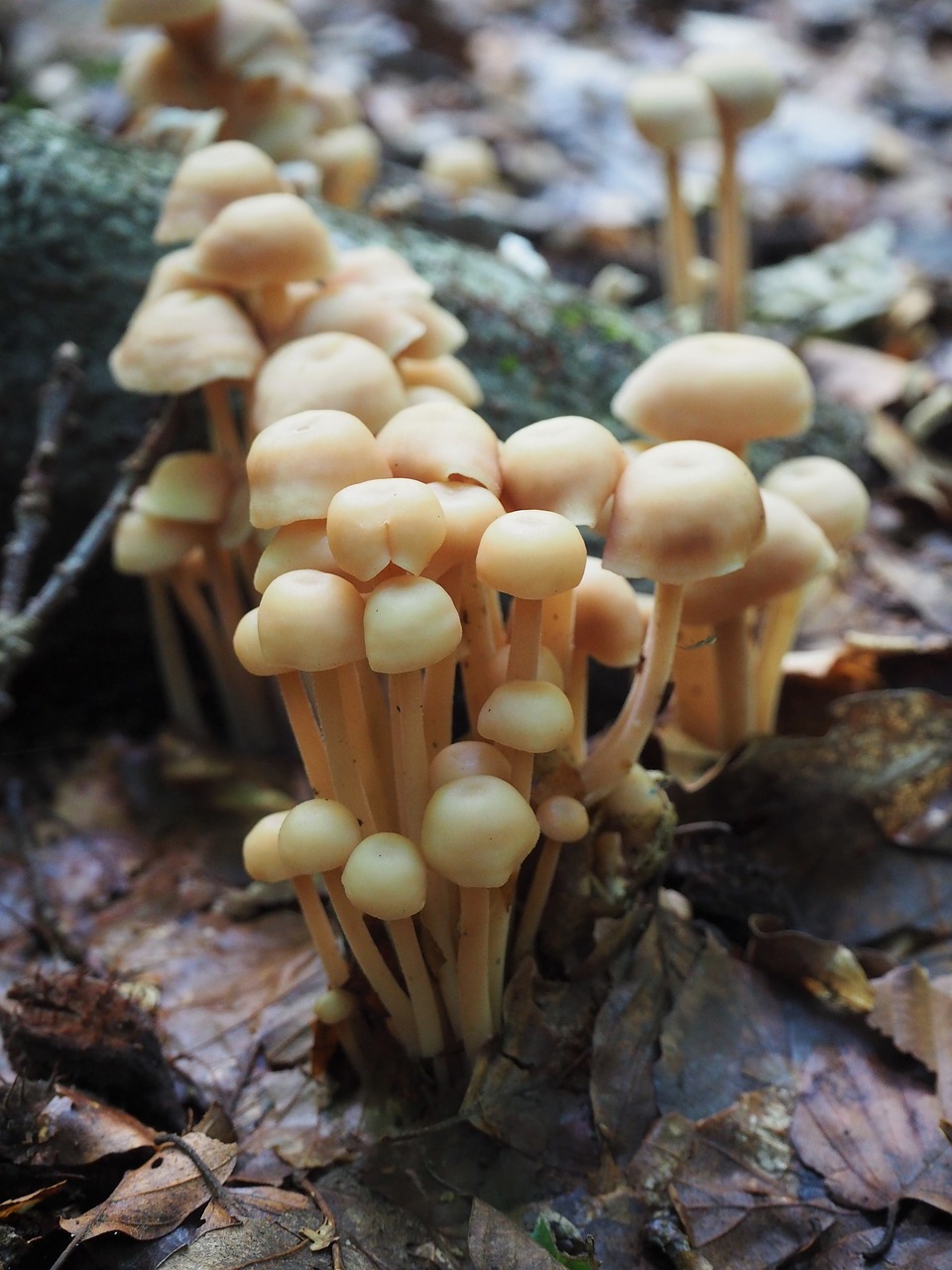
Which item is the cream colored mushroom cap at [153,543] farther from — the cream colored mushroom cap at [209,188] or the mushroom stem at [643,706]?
the mushroom stem at [643,706]

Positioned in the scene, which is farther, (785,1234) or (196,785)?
(196,785)

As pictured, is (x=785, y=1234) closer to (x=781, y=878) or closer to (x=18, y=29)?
(x=781, y=878)

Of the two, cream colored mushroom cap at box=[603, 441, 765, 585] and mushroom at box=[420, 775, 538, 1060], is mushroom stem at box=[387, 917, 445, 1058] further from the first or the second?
cream colored mushroom cap at box=[603, 441, 765, 585]

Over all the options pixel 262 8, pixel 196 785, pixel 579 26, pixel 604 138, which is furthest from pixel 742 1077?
pixel 579 26

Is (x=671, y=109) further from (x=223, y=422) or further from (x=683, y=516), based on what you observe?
(x=683, y=516)

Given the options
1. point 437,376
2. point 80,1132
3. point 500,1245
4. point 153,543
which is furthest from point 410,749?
point 153,543

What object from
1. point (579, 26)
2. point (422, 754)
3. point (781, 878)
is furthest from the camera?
point (579, 26)
